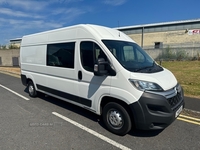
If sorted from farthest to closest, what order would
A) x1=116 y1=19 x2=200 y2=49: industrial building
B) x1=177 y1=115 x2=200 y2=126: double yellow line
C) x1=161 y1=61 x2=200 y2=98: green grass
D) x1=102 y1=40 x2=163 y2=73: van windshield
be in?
x1=116 y1=19 x2=200 y2=49: industrial building → x1=161 y1=61 x2=200 y2=98: green grass → x1=177 y1=115 x2=200 y2=126: double yellow line → x1=102 y1=40 x2=163 y2=73: van windshield

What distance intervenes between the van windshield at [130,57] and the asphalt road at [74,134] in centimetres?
139

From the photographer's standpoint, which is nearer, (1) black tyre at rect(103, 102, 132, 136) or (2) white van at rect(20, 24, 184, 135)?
(2) white van at rect(20, 24, 184, 135)

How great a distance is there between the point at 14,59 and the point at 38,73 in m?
26.1

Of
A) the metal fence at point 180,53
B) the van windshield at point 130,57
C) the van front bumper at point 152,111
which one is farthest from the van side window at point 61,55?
the metal fence at point 180,53

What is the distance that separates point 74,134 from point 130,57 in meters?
2.08

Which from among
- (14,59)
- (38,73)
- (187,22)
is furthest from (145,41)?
(38,73)

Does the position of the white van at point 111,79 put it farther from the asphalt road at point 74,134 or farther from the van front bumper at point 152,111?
the asphalt road at point 74,134

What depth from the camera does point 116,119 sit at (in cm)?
324

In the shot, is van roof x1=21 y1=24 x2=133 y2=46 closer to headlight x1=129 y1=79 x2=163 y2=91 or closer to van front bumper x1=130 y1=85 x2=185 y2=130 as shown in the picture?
headlight x1=129 y1=79 x2=163 y2=91

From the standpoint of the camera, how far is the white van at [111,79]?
2.84 metres

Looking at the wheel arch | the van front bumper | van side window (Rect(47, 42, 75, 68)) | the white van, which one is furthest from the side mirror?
van side window (Rect(47, 42, 75, 68))

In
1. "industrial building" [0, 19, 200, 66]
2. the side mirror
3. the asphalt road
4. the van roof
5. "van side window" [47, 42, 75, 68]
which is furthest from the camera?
"industrial building" [0, 19, 200, 66]

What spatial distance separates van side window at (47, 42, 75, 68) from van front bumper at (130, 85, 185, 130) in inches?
79.1

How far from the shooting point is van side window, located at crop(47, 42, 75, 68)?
4.03m
